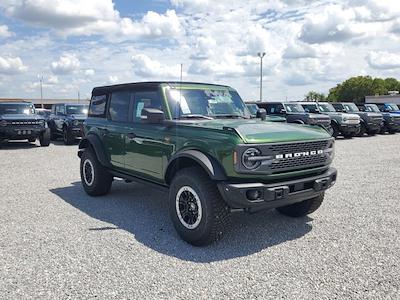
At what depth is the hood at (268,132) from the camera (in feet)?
13.9

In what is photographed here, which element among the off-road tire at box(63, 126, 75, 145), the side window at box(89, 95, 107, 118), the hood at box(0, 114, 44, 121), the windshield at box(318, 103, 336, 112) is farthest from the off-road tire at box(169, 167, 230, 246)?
the windshield at box(318, 103, 336, 112)

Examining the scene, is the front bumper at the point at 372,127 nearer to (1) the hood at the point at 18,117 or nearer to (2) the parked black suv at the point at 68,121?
(2) the parked black suv at the point at 68,121

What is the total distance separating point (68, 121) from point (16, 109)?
77.7 inches

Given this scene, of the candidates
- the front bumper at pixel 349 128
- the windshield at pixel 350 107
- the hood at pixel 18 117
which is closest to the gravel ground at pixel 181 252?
the hood at pixel 18 117

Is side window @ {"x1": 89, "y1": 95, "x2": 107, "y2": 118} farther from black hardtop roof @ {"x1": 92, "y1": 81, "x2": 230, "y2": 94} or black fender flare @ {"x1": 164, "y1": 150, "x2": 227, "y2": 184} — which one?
black fender flare @ {"x1": 164, "y1": 150, "x2": 227, "y2": 184}

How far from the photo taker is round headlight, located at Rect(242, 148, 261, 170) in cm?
411

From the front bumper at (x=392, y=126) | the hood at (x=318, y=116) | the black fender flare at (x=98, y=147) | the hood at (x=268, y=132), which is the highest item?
the hood at (x=268, y=132)

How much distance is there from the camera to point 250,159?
4.11 meters

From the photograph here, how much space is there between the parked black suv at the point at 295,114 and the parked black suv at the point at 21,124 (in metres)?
9.30

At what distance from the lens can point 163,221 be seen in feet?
17.7

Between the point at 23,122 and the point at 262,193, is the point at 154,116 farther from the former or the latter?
the point at 23,122

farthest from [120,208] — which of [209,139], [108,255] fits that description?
[209,139]

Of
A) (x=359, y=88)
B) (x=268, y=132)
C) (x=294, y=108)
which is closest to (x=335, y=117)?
(x=294, y=108)

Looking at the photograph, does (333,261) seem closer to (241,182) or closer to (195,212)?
(241,182)
